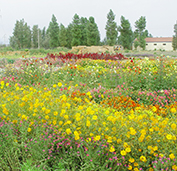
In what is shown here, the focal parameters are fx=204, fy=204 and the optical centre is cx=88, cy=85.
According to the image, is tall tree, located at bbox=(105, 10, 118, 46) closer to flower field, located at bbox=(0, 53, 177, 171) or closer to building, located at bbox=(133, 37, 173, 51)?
building, located at bbox=(133, 37, 173, 51)

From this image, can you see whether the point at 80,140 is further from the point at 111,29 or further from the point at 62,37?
the point at 62,37

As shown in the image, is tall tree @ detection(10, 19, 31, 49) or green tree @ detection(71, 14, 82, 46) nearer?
green tree @ detection(71, 14, 82, 46)

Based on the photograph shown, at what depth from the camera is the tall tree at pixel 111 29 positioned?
120 feet

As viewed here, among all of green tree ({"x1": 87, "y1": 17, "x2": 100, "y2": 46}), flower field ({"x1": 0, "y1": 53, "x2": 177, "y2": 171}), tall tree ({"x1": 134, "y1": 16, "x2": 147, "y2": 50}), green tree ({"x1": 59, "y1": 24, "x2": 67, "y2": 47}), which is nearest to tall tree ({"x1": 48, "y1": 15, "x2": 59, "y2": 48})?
green tree ({"x1": 59, "y1": 24, "x2": 67, "y2": 47})

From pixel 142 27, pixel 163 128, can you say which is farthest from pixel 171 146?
pixel 142 27

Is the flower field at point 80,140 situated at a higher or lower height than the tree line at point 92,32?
lower

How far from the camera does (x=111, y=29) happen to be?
37.3 meters

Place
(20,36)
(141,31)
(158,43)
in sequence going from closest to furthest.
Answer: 1. (141,31)
2. (20,36)
3. (158,43)

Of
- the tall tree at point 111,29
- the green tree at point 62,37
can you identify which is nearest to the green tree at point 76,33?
the green tree at point 62,37

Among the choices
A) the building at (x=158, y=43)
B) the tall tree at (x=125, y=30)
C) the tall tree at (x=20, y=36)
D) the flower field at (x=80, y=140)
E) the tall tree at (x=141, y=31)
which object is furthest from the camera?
the building at (x=158, y=43)

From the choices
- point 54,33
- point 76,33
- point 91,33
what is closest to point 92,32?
point 91,33

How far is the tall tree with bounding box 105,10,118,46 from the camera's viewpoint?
3666 centimetres

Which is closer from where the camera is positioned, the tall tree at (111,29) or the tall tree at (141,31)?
the tall tree at (111,29)

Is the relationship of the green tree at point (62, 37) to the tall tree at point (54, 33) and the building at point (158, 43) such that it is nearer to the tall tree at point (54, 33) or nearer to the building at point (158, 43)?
the tall tree at point (54, 33)
